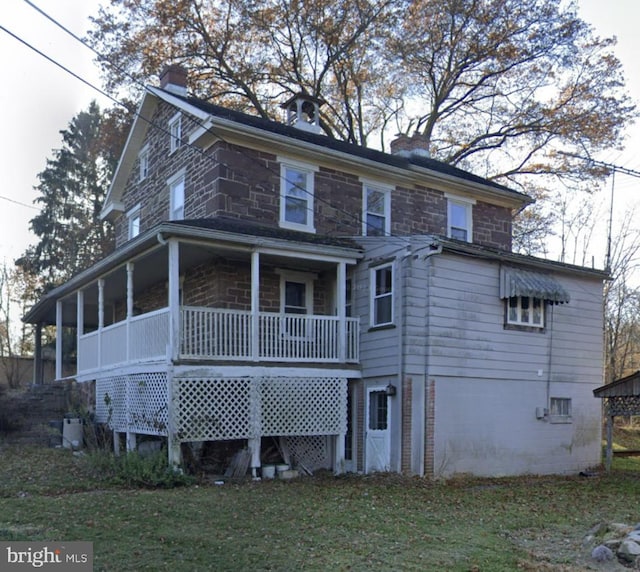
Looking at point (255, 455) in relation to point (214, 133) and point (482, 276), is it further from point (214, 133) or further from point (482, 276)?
point (214, 133)

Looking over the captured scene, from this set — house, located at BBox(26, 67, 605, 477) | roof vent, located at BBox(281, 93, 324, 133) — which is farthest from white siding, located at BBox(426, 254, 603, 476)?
roof vent, located at BBox(281, 93, 324, 133)

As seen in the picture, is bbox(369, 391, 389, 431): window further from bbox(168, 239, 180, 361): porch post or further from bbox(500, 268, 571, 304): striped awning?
bbox(168, 239, 180, 361): porch post

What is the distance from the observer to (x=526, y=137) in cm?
3106

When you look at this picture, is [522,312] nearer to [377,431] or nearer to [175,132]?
[377,431]

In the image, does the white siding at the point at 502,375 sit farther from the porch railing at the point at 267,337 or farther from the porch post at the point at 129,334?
the porch post at the point at 129,334

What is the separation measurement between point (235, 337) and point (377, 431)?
3648 millimetres

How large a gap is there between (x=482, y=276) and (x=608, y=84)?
17899 millimetres

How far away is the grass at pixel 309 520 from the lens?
Answer: 7625 mm

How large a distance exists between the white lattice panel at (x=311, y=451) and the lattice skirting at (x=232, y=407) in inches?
1.8

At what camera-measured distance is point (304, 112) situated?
21234 mm

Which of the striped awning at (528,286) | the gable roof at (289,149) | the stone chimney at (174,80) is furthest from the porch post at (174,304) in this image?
the stone chimney at (174,80)

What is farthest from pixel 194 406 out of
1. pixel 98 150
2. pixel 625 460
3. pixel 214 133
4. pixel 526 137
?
pixel 98 150

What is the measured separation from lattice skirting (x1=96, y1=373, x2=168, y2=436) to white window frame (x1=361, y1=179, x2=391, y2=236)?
7064 millimetres

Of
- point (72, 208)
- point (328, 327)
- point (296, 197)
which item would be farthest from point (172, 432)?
point (72, 208)
